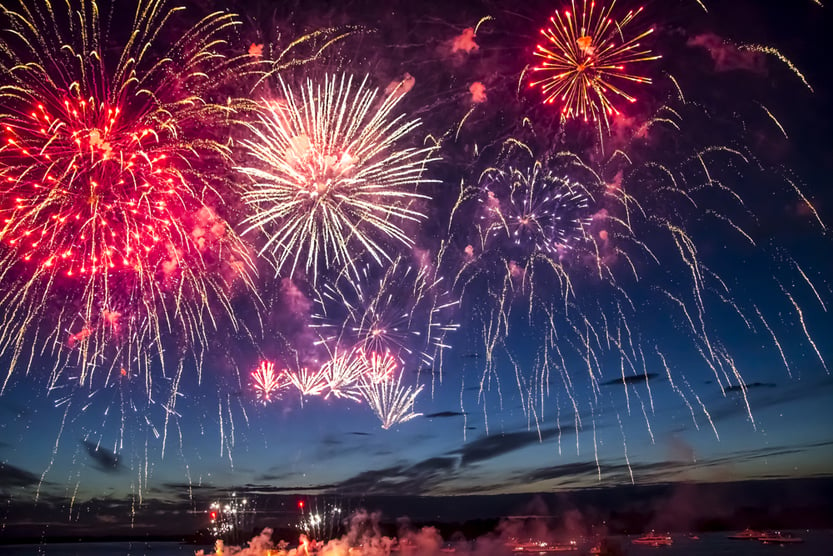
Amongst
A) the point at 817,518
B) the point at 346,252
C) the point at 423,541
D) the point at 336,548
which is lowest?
the point at 817,518

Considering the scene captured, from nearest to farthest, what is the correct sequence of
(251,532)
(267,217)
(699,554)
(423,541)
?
(267,217)
(699,554)
(423,541)
(251,532)

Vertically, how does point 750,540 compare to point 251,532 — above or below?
below

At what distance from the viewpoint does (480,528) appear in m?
194

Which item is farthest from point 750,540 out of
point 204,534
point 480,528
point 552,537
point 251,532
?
point 204,534

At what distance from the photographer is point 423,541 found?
5207 inches

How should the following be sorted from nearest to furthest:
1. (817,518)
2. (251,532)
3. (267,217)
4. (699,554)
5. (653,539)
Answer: (267,217), (699,554), (653,539), (251,532), (817,518)

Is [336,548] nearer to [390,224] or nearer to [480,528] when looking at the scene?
[390,224]

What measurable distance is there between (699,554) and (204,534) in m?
133

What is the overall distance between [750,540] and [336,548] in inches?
5136

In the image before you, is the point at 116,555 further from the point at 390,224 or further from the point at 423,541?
the point at 390,224

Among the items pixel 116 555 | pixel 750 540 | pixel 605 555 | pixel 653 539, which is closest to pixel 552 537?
pixel 653 539

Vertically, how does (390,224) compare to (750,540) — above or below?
above

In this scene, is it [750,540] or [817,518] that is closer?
[750,540]

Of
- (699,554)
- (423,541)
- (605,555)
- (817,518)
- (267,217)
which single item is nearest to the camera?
(267,217)
